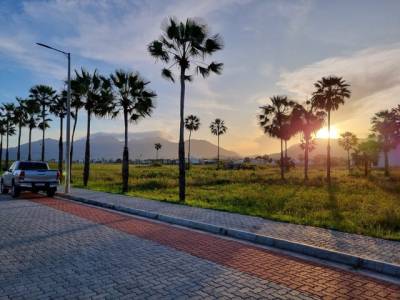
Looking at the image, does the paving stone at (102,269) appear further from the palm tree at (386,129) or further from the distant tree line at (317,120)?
the palm tree at (386,129)

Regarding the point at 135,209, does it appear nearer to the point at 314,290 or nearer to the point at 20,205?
the point at 20,205

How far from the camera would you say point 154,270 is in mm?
6324

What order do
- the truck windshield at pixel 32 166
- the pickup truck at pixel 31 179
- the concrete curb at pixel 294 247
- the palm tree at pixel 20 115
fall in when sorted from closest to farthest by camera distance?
the concrete curb at pixel 294 247
the pickup truck at pixel 31 179
the truck windshield at pixel 32 166
the palm tree at pixel 20 115

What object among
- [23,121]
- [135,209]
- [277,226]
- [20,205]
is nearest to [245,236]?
[277,226]

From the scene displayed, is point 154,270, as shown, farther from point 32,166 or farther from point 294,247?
point 32,166

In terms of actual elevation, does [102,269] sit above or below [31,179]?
below

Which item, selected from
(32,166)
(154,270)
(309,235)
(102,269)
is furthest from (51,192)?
(154,270)

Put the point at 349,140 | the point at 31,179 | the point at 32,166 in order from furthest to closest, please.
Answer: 1. the point at 349,140
2. the point at 32,166
3. the point at 31,179

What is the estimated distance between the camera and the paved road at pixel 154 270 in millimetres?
5250

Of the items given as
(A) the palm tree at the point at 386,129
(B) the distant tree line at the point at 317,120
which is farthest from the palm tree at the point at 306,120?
(A) the palm tree at the point at 386,129

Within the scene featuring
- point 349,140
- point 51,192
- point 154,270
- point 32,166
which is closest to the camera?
point 154,270

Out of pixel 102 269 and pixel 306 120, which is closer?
pixel 102 269

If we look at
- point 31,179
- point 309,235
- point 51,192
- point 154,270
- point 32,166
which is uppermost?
point 32,166

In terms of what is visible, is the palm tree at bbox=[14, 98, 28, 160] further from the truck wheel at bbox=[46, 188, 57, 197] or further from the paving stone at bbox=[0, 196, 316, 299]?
the paving stone at bbox=[0, 196, 316, 299]
